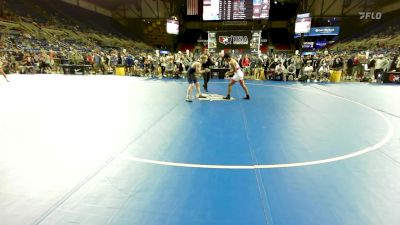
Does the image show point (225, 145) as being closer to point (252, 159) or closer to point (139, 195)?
point (252, 159)

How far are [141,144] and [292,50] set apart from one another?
4130 centimetres

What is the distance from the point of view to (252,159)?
4273mm

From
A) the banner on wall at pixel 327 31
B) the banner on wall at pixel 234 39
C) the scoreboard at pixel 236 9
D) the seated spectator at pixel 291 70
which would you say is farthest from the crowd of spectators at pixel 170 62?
the banner on wall at pixel 327 31

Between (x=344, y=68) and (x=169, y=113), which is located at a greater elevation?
(x=344, y=68)

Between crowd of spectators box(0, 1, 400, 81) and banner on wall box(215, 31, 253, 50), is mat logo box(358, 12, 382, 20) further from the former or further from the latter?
banner on wall box(215, 31, 253, 50)

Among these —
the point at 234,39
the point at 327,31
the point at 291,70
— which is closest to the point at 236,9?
the point at 234,39

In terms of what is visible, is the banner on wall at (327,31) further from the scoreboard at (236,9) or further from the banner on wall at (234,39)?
the banner on wall at (234,39)

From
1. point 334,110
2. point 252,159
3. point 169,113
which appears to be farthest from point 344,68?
point 252,159

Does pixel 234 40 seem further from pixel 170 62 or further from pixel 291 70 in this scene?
pixel 170 62

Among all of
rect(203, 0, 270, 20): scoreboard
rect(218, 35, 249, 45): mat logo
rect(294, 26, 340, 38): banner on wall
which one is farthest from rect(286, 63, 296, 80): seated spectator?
rect(294, 26, 340, 38): banner on wall

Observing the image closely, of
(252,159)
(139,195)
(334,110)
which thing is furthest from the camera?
(334,110)

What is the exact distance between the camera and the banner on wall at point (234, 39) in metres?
18.3

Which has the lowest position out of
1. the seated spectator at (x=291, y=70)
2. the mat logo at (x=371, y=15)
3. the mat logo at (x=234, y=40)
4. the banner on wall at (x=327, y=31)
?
the seated spectator at (x=291, y=70)

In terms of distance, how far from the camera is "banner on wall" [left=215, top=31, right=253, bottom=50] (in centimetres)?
1828
